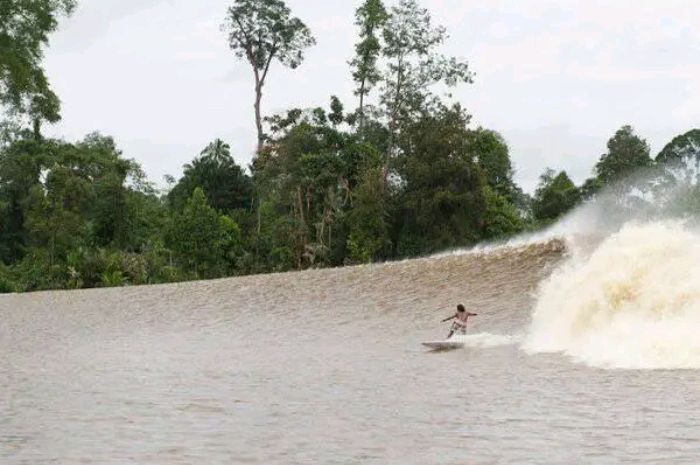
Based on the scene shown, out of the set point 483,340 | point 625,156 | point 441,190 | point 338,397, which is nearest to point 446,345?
point 483,340

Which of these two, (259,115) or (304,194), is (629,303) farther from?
(259,115)

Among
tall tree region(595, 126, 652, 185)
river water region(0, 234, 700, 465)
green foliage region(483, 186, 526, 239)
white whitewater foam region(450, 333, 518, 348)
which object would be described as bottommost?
white whitewater foam region(450, 333, 518, 348)

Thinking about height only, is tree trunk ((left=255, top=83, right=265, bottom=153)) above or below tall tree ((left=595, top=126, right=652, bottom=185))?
above

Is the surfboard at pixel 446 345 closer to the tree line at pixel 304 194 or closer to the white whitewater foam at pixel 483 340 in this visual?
the white whitewater foam at pixel 483 340

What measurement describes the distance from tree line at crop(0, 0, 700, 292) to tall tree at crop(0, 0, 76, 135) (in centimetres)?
1760

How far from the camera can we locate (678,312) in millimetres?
16984

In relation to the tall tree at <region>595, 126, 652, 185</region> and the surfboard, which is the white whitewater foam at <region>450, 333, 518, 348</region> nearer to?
the surfboard

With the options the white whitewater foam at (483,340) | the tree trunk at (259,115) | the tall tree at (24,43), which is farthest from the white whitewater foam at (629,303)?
the tree trunk at (259,115)

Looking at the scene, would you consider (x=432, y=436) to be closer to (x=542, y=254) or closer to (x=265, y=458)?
(x=265, y=458)

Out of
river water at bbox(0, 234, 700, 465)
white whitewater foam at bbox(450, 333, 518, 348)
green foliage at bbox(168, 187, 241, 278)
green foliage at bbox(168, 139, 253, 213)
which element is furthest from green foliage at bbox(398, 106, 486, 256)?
white whitewater foam at bbox(450, 333, 518, 348)

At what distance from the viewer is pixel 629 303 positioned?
1798 cm

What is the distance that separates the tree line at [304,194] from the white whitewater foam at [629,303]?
28.6 metres

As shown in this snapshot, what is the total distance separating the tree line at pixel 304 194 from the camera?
4966 centimetres

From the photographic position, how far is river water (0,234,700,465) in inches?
264
